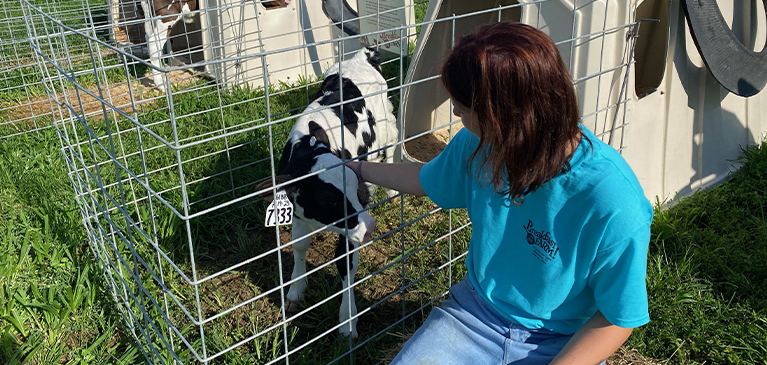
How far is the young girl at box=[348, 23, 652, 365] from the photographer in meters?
1.42

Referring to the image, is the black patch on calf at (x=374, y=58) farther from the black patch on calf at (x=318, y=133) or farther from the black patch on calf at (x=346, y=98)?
the black patch on calf at (x=318, y=133)

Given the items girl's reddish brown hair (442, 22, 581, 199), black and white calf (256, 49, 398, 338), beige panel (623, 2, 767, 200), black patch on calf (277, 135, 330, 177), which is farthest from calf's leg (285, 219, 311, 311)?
beige panel (623, 2, 767, 200)

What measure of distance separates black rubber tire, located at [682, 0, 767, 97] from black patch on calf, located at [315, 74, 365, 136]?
202 cm

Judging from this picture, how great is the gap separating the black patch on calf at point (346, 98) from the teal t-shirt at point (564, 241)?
1.69 m

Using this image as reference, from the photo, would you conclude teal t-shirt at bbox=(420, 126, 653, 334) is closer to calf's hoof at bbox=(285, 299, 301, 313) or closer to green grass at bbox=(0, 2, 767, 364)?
green grass at bbox=(0, 2, 767, 364)

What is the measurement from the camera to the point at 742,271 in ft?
9.54

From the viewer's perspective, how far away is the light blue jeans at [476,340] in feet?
5.70

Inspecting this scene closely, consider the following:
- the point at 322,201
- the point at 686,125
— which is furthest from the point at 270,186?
the point at 686,125

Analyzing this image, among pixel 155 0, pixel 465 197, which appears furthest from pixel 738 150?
pixel 155 0

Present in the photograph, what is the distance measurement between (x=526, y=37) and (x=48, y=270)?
2.85 meters

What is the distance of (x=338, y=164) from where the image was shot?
1825mm

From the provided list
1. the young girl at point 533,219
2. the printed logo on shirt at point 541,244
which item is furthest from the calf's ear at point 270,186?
the printed logo on shirt at point 541,244

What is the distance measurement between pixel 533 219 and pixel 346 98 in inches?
88.6

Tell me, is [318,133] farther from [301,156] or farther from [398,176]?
[398,176]
